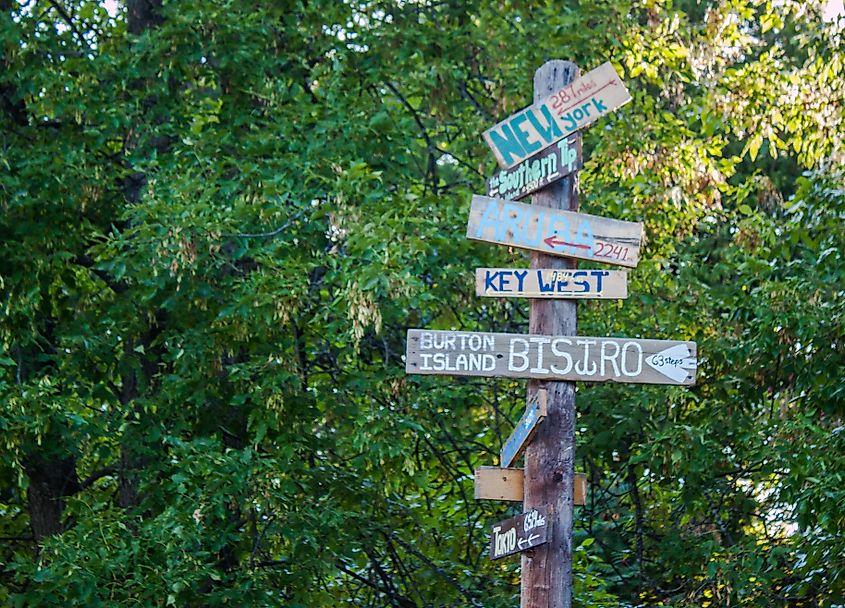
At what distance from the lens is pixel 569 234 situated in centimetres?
600

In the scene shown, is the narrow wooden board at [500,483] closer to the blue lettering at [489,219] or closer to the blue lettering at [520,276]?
the blue lettering at [520,276]

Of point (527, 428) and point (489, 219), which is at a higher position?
point (489, 219)

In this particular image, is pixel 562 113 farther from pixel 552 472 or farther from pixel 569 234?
pixel 552 472

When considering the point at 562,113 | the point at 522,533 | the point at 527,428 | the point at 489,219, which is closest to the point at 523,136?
the point at 562,113

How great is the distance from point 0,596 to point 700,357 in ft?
16.5

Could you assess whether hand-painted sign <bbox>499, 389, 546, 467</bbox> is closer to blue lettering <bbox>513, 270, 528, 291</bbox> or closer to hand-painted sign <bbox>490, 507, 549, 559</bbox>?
hand-painted sign <bbox>490, 507, 549, 559</bbox>

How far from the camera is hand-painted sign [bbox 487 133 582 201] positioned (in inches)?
240

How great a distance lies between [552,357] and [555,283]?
12.9 inches

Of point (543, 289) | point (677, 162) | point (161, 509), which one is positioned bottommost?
point (161, 509)

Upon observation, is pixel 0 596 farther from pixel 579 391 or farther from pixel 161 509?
pixel 579 391

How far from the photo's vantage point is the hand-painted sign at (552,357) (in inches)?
231

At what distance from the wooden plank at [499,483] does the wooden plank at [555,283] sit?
0.77 metres

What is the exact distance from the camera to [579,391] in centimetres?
974

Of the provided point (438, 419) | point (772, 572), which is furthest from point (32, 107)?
point (772, 572)
